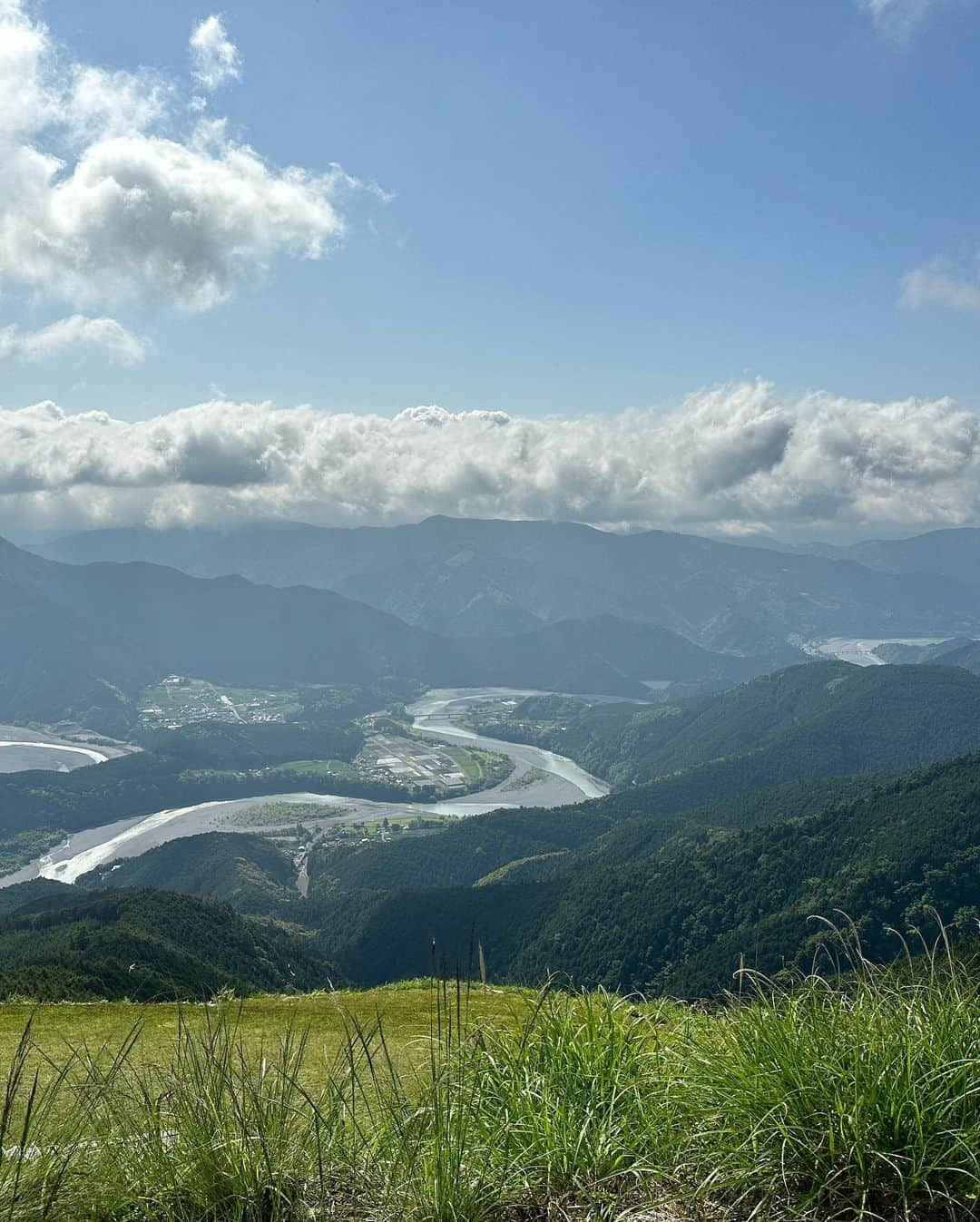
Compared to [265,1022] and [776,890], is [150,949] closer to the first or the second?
[265,1022]

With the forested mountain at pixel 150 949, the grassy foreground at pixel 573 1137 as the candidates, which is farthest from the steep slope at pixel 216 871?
the grassy foreground at pixel 573 1137

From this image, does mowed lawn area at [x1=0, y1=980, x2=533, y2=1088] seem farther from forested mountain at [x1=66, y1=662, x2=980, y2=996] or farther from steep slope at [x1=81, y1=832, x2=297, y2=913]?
steep slope at [x1=81, y1=832, x2=297, y2=913]

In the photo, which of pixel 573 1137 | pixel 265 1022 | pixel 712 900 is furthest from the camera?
pixel 712 900

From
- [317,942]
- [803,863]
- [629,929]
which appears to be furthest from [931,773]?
[317,942]

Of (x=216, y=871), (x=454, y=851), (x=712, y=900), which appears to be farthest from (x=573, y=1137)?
(x=454, y=851)

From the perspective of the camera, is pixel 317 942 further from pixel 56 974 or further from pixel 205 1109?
pixel 205 1109

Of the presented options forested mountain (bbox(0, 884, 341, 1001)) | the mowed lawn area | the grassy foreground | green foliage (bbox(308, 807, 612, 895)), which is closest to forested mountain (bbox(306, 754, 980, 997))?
green foliage (bbox(308, 807, 612, 895))
